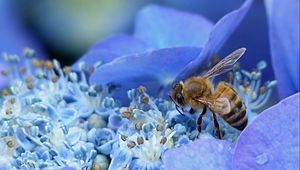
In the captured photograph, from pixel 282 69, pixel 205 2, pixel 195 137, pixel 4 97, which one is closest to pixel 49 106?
pixel 4 97

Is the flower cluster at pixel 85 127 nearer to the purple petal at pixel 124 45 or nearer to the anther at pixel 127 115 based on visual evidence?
the anther at pixel 127 115

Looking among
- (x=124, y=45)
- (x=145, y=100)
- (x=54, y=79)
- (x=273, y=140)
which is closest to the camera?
(x=273, y=140)

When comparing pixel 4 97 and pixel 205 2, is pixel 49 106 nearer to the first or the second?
pixel 4 97

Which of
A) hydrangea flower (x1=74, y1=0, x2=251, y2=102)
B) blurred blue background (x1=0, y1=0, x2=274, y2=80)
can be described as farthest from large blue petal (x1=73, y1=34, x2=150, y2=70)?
blurred blue background (x1=0, y1=0, x2=274, y2=80)

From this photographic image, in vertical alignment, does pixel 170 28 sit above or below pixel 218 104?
above

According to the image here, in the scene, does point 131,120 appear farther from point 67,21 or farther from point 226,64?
point 67,21

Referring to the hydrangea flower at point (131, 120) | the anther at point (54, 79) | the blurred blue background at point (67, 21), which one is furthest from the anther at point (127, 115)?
the blurred blue background at point (67, 21)

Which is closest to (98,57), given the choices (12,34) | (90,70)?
(90,70)
